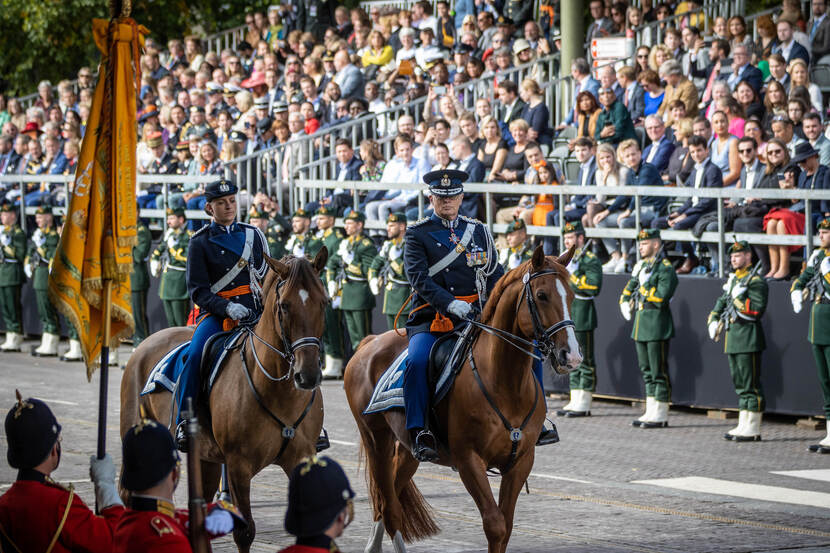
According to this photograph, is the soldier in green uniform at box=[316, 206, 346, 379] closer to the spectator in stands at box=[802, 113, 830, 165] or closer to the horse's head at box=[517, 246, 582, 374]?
the spectator in stands at box=[802, 113, 830, 165]

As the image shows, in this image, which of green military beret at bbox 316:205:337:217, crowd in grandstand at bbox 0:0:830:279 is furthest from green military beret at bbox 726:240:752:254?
green military beret at bbox 316:205:337:217

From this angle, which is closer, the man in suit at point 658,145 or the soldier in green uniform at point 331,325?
the man in suit at point 658,145

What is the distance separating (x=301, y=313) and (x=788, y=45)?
1246 centimetres

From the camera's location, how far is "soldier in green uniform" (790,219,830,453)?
1435 centimetres

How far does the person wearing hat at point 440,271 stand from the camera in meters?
9.40

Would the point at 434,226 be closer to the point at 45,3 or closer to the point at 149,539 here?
the point at 149,539

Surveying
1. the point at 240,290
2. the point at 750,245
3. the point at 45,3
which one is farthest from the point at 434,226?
the point at 45,3

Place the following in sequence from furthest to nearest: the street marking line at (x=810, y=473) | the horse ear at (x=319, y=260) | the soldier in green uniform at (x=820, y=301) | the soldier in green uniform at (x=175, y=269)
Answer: the soldier in green uniform at (x=175, y=269)
the soldier in green uniform at (x=820, y=301)
the street marking line at (x=810, y=473)
the horse ear at (x=319, y=260)

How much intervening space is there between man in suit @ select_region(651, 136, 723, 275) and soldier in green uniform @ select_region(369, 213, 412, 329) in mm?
3619

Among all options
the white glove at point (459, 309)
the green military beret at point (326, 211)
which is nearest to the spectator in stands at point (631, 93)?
the green military beret at point (326, 211)

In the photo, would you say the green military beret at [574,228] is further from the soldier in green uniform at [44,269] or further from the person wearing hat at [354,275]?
the soldier in green uniform at [44,269]

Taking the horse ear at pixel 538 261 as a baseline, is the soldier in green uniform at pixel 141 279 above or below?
below

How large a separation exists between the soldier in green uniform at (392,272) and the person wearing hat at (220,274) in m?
8.36

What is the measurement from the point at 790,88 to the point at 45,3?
21863mm
